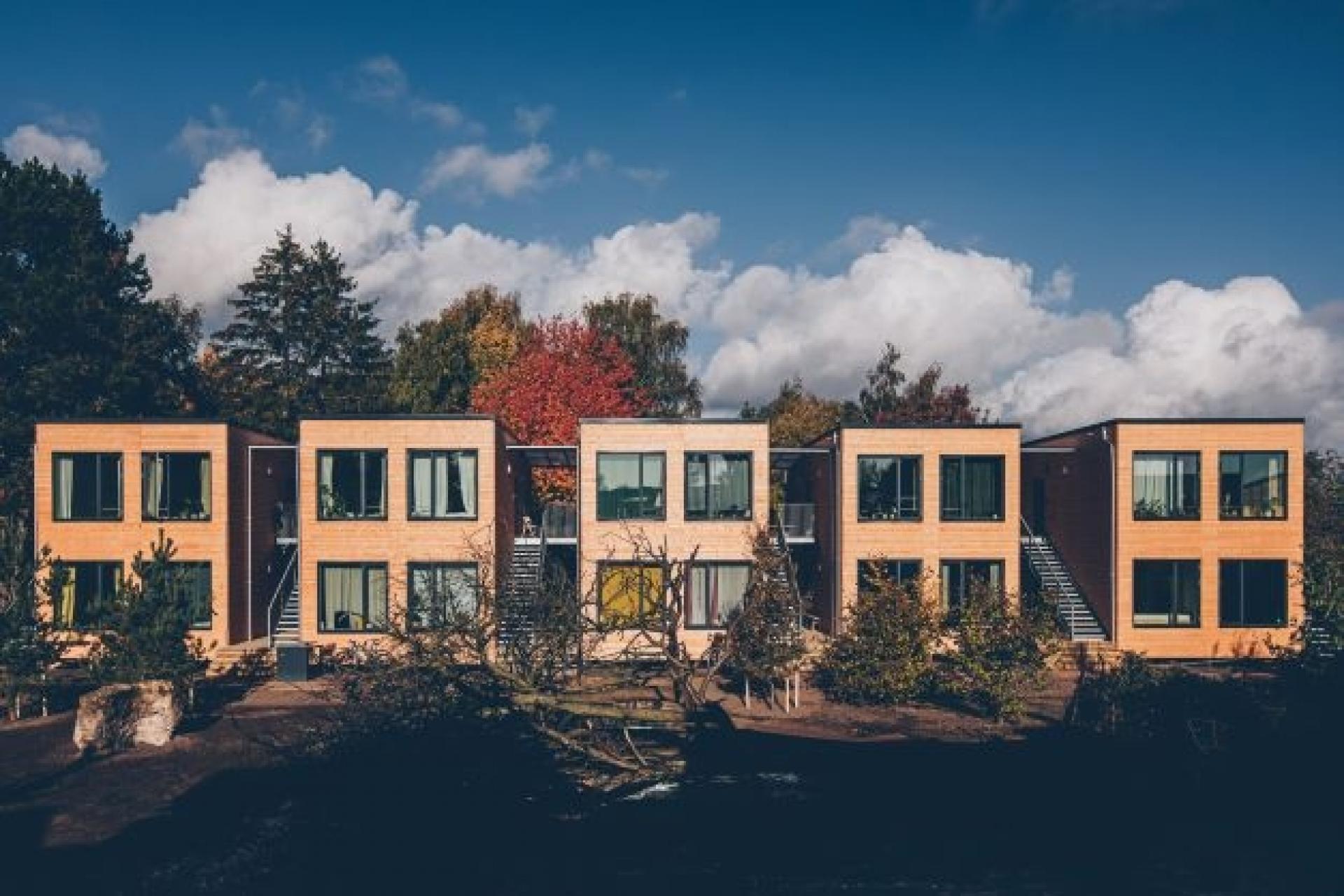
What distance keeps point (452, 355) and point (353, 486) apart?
25855 mm

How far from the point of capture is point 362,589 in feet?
103

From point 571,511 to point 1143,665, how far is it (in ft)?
61.6

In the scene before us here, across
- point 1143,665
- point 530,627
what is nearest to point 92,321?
point 530,627

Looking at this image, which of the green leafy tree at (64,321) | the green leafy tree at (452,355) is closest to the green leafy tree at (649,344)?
the green leafy tree at (452,355)

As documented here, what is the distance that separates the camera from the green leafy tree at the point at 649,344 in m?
67.5

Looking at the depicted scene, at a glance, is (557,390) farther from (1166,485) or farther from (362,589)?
(1166,485)

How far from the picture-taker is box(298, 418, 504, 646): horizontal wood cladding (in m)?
31.3

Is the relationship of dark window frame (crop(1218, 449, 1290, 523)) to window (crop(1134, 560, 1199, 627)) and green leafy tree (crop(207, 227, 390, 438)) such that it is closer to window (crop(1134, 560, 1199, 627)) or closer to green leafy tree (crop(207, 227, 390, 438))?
window (crop(1134, 560, 1199, 627))

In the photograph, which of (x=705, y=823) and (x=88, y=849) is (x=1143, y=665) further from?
(x=88, y=849)

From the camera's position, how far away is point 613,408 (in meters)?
51.8

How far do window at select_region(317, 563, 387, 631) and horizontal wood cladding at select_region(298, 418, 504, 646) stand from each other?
0.19 meters

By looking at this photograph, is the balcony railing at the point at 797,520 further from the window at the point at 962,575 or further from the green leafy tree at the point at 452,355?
the green leafy tree at the point at 452,355

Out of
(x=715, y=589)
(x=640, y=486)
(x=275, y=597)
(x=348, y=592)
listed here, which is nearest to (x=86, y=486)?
(x=275, y=597)

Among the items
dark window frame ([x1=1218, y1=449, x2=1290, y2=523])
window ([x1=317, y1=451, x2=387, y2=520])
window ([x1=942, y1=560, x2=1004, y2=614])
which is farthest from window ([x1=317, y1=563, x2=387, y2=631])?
dark window frame ([x1=1218, y1=449, x2=1290, y2=523])
